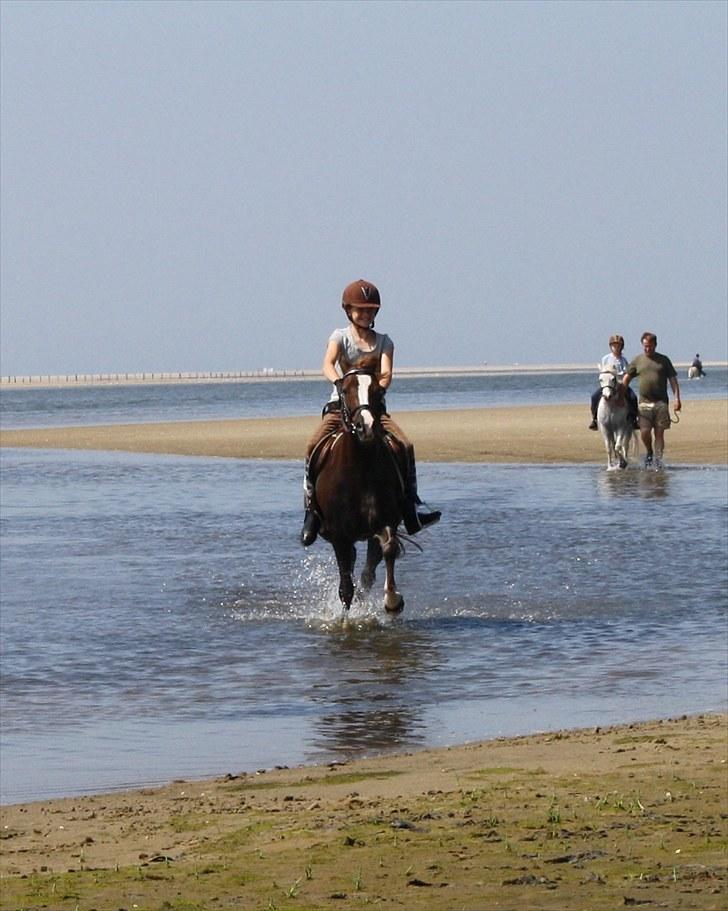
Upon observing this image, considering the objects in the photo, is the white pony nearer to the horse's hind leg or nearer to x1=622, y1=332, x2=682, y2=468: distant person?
x1=622, y1=332, x2=682, y2=468: distant person

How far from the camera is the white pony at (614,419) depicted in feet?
88.0

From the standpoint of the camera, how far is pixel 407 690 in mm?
10117

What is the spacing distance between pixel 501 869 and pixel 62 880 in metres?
1.40

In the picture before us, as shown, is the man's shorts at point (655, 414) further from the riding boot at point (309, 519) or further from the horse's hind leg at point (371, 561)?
the riding boot at point (309, 519)

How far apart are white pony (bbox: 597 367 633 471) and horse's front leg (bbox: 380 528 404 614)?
46.8 feet

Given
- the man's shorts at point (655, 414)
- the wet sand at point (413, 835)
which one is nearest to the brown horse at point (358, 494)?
the wet sand at point (413, 835)

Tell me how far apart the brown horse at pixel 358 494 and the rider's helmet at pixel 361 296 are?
542 mm

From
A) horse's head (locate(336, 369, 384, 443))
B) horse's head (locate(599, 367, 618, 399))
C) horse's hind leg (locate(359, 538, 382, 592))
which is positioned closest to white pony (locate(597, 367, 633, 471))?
horse's head (locate(599, 367, 618, 399))

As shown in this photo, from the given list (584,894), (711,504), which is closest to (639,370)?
(711,504)

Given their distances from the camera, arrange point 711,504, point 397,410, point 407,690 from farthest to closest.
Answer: point 397,410, point 711,504, point 407,690

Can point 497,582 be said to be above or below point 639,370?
below

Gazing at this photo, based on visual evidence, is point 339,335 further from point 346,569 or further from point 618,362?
point 618,362

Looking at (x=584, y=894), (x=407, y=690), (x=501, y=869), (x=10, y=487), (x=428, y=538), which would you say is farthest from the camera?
(x=10, y=487)

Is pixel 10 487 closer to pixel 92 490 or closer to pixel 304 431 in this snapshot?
pixel 92 490
